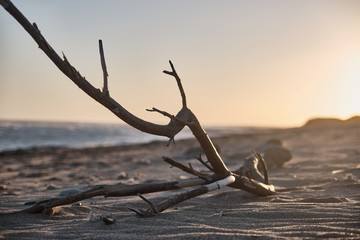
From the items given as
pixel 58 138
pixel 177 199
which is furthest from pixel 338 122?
pixel 177 199

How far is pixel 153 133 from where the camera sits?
9.96 ft

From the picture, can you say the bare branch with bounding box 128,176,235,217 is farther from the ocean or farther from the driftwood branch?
the ocean

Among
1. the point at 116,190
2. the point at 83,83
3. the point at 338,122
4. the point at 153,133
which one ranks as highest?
the point at 338,122

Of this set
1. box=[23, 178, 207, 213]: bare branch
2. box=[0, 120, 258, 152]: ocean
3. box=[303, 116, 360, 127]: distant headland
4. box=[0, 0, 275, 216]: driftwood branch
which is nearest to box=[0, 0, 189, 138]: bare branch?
box=[0, 0, 275, 216]: driftwood branch

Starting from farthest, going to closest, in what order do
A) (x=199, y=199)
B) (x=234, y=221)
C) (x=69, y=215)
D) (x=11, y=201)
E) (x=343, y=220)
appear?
(x=11, y=201), (x=199, y=199), (x=69, y=215), (x=234, y=221), (x=343, y=220)

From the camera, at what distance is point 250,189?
4094mm

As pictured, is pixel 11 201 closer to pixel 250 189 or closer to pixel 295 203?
pixel 250 189

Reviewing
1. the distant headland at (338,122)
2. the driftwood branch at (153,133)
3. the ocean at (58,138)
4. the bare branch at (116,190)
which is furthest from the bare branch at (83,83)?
the distant headland at (338,122)

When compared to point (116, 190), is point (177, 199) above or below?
below

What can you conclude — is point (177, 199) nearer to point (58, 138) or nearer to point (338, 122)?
point (58, 138)

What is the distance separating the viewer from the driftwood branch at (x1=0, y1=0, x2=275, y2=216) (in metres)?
2.57

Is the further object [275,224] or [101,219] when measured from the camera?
[101,219]

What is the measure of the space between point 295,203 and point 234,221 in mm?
1032

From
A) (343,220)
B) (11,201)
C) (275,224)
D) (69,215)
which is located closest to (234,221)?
(275,224)
